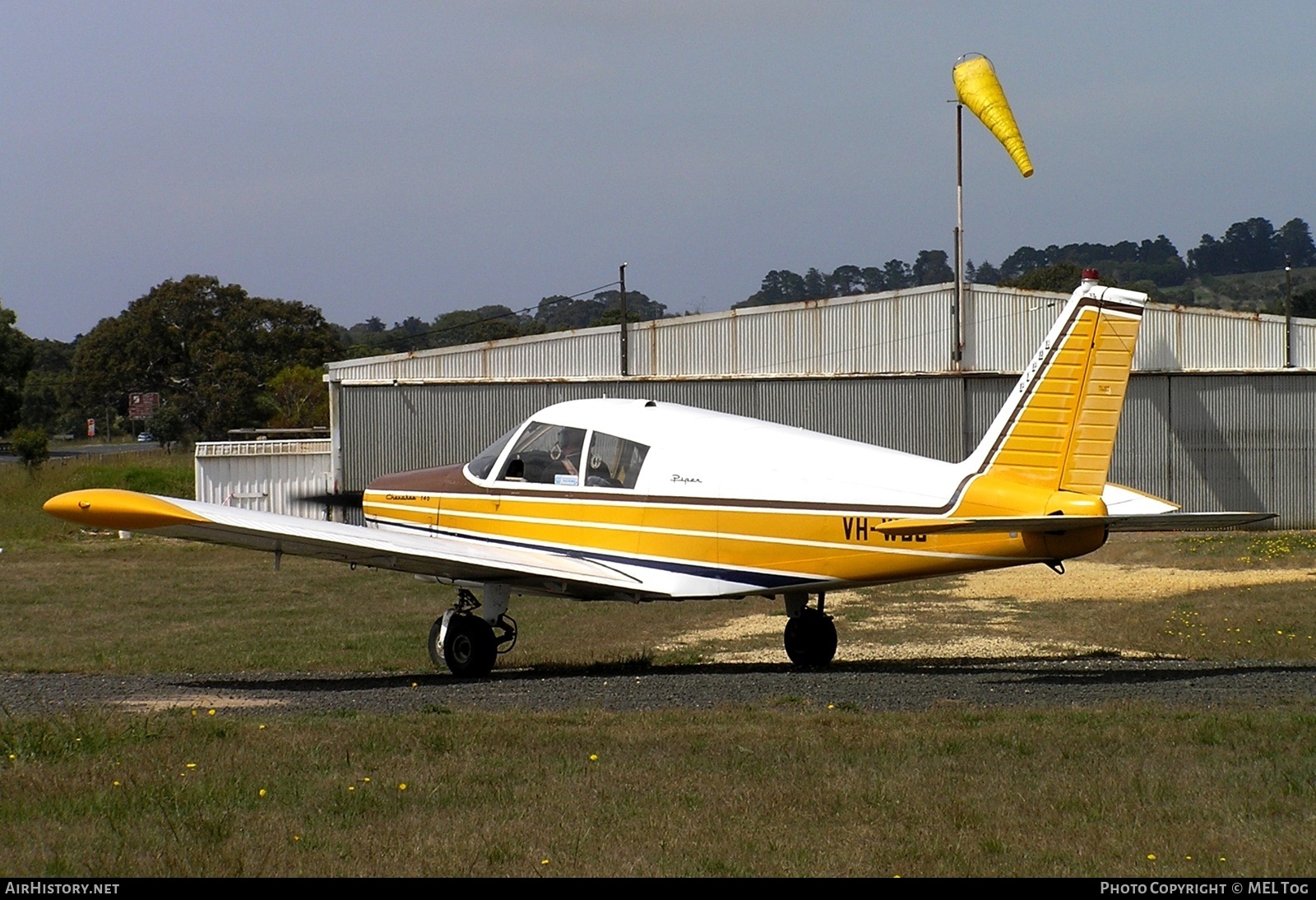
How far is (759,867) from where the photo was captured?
20.5ft

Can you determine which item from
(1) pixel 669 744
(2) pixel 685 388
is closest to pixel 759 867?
(1) pixel 669 744

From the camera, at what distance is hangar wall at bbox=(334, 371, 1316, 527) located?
3888 centimetres

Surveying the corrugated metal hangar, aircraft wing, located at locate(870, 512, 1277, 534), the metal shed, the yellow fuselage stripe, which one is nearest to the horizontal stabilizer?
aircraft wing, located at locate(870, 512, 1277, 534)

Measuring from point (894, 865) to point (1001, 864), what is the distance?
44 centimetres

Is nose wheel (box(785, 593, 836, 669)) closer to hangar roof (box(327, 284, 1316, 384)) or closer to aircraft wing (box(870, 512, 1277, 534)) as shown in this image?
aircraft wing (box(870, 512, 1277, 534))

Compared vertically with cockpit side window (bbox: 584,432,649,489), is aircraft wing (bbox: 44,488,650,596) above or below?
below

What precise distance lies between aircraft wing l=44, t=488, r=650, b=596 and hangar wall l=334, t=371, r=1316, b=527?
24.7 metres

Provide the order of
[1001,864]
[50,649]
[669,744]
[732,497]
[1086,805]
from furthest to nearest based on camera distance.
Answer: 1. [50,649]
2. [732,497]
3. [669,744]
4. [1086,805]
5. [1001,864]

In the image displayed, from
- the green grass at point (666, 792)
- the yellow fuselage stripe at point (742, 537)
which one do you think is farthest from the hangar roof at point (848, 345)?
the green grass at point (666, 792)

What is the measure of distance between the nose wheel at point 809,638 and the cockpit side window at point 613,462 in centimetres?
202

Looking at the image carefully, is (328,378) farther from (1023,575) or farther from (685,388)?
(1023,575)

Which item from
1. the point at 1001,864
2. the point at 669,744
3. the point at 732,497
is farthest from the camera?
the point at 732,497

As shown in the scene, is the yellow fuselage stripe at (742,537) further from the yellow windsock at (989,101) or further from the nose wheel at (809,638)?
the yellow windsock at (989,101)

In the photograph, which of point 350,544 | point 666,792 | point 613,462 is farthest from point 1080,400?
point 666,792
